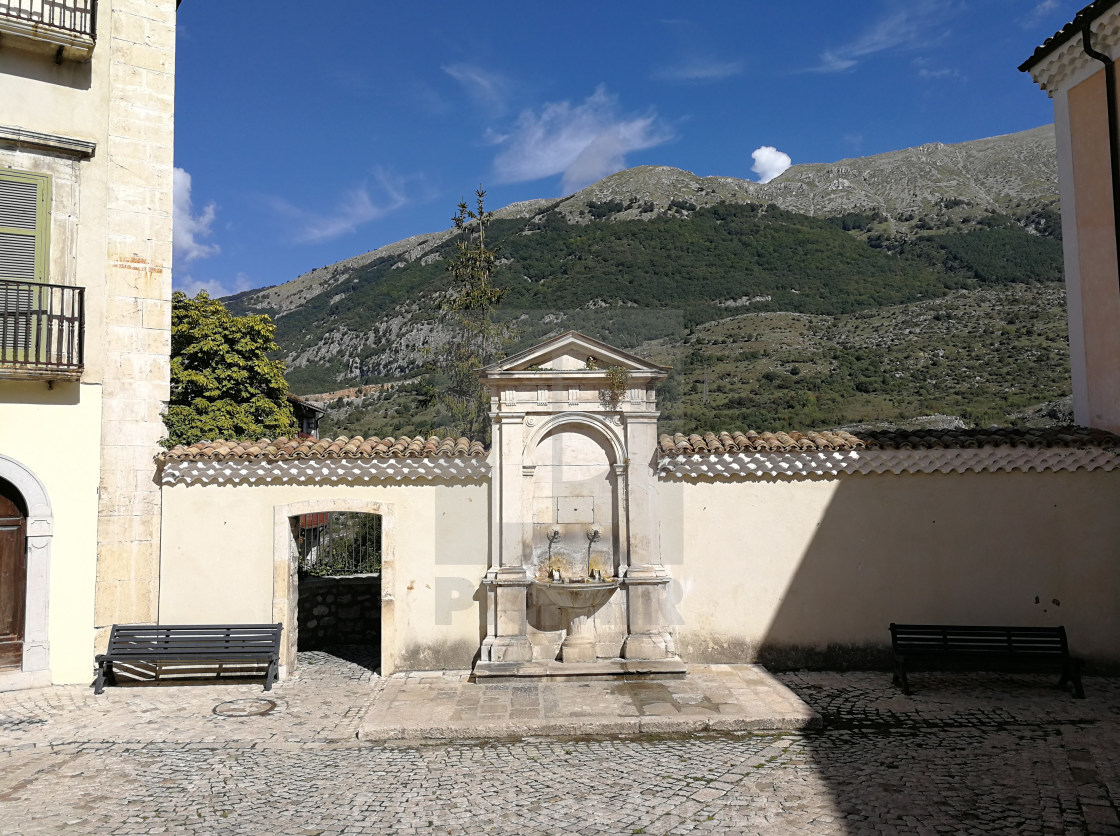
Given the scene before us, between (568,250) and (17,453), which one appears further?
(568,250)

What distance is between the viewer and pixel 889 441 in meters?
9.31

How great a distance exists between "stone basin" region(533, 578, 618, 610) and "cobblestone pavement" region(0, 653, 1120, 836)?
192 centimetres

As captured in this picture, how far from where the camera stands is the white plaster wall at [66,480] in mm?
8789

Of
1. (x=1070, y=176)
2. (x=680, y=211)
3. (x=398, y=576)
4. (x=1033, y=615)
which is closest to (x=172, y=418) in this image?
(x=398, y=576)

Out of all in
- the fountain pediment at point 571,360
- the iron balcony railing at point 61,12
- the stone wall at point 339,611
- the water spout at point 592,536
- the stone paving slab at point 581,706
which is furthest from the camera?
the stone wall at point 339,611

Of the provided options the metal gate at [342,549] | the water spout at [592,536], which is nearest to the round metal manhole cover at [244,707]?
the metal gate at [342,549]

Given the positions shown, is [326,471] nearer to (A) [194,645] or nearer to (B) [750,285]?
(A) [194,645]

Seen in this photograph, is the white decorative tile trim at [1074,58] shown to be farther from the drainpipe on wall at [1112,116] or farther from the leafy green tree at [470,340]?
the leafy green tree at [470,340]

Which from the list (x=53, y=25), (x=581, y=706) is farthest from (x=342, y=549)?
(x=53, y=25)

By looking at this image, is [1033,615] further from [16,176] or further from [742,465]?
[16,176]

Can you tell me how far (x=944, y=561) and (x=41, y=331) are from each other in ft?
38.0

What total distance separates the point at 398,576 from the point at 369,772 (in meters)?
3.15

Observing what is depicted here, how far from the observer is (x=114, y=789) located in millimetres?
5898

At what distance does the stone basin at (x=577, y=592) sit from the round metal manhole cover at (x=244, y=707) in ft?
10.8
